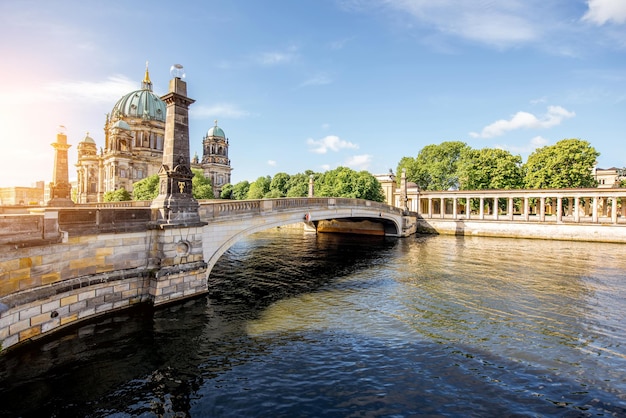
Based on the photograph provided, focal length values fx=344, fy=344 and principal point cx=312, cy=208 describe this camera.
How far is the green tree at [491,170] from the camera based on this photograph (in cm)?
5412

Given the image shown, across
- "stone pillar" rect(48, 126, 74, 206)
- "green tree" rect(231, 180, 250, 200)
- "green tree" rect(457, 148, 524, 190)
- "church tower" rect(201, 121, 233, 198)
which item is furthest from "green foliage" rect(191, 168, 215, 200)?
"green tree" rect(457, 148, 524, 190)

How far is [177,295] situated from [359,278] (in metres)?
10.3

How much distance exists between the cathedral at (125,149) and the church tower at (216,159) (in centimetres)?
1347

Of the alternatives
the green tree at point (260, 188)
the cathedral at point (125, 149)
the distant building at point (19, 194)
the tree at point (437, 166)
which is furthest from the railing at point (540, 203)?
the distant building at point (19, 194)

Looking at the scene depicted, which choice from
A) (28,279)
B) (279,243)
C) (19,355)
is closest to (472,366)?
(19,355)

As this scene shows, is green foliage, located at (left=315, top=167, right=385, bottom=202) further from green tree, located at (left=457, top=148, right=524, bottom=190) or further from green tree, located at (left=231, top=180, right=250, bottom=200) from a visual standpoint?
green tree, located at (left=231, top=180, right=250, bottom=200)

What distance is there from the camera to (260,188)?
73688 mm

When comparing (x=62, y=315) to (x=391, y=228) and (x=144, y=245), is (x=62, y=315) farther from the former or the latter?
(x=391, y=228)

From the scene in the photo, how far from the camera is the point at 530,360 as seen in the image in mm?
9594

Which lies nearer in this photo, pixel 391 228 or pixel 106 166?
pixel 391 228

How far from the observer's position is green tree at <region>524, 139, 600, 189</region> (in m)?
49.2

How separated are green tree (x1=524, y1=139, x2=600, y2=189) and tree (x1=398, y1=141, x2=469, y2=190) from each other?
1331cm

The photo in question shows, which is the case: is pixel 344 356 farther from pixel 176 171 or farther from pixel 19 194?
pixel 19 194

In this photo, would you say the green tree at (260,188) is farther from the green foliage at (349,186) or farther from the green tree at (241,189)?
the green foliage at (349,186)
